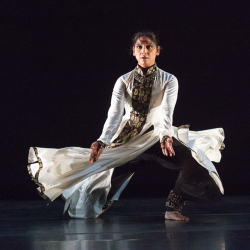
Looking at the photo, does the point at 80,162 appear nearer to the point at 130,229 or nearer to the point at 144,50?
the point at 130,229

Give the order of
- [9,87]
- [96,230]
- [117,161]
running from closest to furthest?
[96,230] < [117,161] < [9,87]

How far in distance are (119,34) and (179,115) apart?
0.99 meters

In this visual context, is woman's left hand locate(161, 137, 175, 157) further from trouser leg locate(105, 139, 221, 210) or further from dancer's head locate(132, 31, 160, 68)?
dancer's head locate(132, 31, 160, 68)

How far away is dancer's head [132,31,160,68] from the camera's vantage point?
2.78 m

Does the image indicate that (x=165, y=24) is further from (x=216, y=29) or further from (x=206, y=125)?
(x=206, y=125)

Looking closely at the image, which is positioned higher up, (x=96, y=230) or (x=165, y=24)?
(x=165, y=24)

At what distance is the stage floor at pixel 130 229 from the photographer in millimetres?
1973

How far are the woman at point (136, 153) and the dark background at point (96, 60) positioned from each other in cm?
157

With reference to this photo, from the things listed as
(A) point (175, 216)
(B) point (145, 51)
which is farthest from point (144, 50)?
(A) point (175, 216)

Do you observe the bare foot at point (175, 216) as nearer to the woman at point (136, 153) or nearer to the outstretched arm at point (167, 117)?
the woman at point (136, 153)

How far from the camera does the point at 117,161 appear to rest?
8.98ft

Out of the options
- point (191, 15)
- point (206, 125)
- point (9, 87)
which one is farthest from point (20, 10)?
point (206, 125)

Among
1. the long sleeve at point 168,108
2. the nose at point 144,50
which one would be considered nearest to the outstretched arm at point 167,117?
the long sleeve at point 168,108

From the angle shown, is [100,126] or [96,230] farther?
[100,126]
